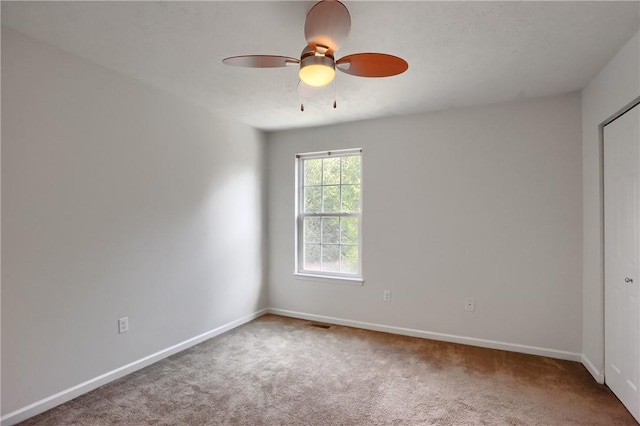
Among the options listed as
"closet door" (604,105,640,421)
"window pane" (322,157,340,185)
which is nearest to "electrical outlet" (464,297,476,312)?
"closet door" (604,105,640,421)

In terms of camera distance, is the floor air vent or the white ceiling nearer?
the white ceiling

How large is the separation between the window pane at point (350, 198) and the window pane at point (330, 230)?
20cm

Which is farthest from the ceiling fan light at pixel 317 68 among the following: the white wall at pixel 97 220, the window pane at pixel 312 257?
the window pane at pixel 312 257

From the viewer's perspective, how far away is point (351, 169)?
425 cm

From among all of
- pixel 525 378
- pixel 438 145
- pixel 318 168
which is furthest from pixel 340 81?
pixel 525 378

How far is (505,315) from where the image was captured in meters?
3.37

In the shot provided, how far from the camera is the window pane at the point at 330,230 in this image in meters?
4.35

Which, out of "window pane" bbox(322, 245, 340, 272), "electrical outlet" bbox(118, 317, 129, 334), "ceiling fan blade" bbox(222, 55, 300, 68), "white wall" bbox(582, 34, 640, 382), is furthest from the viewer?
"window pane" bbox(322, 245, 340, 272)

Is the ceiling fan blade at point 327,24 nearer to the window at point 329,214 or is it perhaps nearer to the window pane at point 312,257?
the window at point 329,214

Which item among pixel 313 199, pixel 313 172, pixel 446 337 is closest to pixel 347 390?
pixel 446 337

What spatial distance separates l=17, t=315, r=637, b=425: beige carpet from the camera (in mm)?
2234

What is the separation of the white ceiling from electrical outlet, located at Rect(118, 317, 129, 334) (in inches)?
77.8

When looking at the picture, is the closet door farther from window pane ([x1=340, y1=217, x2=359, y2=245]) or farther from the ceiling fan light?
window pane ([x1=340, y1=217, x2=359, y2=245])

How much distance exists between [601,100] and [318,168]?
285 centimetres
